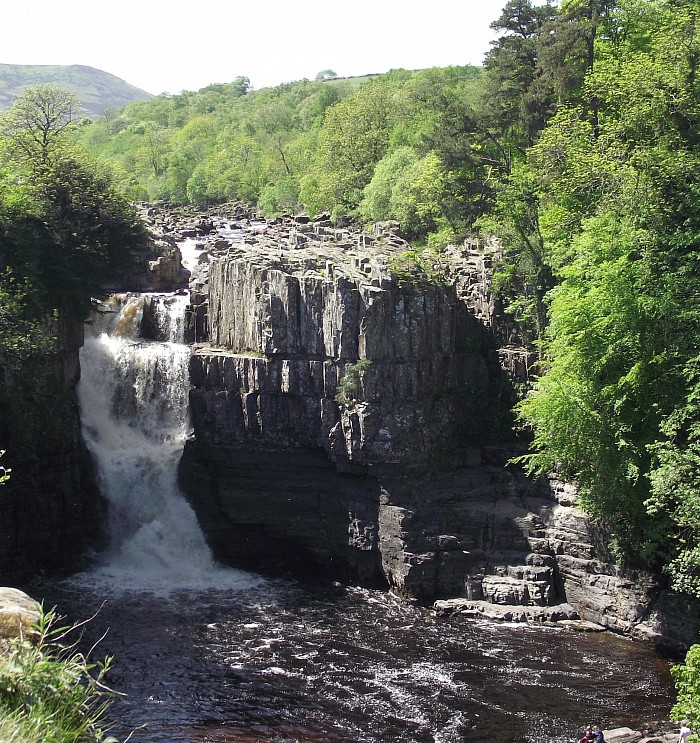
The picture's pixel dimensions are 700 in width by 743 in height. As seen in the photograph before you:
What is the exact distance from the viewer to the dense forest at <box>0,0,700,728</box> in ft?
120

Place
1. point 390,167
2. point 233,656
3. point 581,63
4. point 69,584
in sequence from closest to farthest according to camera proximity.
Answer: point 233,656, point 69,584, point 581,63, point 390,167

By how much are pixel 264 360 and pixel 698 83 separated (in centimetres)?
2138

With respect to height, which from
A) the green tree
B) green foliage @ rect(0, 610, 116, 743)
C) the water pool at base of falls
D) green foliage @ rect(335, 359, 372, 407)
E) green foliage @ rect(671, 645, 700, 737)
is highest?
the green tree

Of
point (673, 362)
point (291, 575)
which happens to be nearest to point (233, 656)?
point (291, 575)

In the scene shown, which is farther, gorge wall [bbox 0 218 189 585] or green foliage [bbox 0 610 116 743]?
gorge wall [bbox 0 218 189 585]

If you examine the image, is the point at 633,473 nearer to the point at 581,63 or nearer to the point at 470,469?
the point at 470,469

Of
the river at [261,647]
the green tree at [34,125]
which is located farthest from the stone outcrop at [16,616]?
the green tree at [34,125]

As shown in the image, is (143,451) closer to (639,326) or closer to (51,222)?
(51,222)

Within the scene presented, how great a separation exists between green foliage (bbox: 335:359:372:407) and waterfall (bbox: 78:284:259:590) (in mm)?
Result: 8480

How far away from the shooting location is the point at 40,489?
145 ft

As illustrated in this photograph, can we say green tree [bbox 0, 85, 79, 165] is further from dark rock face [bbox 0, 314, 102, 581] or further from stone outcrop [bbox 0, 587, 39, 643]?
stone outcrop [bbox 0, 587, 39, 643]

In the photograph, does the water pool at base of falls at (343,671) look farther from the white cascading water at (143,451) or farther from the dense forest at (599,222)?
the dense forest at (599,222)

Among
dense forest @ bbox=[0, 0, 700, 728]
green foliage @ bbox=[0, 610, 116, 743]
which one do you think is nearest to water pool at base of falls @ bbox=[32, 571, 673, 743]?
dense forest @ bbox=[0, 0, 700, 728]

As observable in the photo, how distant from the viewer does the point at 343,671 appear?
34594 mm
